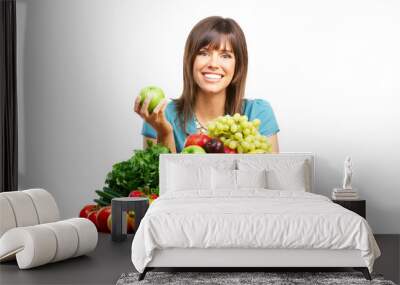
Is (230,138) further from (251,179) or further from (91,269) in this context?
(91,269)

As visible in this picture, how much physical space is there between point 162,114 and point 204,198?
7.98ft

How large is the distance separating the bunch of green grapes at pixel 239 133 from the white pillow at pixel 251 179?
0.86m

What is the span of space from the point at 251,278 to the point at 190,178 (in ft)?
5.74

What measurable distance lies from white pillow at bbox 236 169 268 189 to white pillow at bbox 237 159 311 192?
0.11 meters

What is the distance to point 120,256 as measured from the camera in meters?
5.90

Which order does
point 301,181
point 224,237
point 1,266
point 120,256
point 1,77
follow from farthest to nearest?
point 1,77 < point 301,181 < point 120,256 < point 1,266 < point 224,237

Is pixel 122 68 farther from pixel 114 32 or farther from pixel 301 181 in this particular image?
pixel 301 181

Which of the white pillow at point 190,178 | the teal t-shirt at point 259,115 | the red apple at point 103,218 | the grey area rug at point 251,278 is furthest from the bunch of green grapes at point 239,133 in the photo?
the grey area rug at point 251,278

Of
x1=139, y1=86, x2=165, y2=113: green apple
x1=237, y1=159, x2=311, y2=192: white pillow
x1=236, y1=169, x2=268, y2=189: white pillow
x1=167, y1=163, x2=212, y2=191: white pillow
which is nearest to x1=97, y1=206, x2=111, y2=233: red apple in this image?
x1=167, y1=163, x2=212, y2=191: white pillow

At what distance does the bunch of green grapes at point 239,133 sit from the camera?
7.26m

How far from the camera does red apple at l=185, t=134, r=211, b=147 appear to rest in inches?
291

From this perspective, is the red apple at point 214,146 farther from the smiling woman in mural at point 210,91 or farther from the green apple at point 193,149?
the smiling woman in mural at point 210,91

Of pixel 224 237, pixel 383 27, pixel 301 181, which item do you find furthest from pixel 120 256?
pixel 383 27

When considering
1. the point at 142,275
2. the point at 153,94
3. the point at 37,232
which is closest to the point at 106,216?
the point at 153,94
